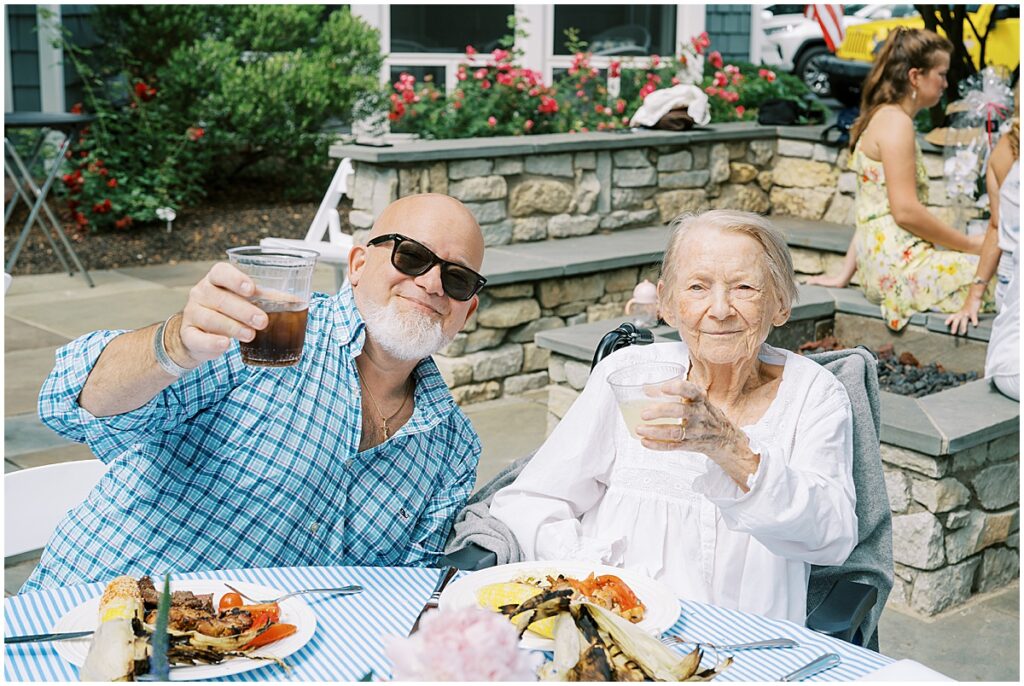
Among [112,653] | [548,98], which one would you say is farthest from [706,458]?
[548,98]

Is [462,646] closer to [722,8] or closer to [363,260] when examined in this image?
[363,260]

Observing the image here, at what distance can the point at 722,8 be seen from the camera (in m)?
11.8

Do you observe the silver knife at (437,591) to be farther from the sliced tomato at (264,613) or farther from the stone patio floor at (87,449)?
the stone patio floor at (87,449)

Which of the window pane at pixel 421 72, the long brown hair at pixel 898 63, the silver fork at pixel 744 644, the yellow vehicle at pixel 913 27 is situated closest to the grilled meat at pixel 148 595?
the silver fork at pixel 744 644

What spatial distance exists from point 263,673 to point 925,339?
14.0 feet

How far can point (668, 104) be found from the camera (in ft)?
23.8

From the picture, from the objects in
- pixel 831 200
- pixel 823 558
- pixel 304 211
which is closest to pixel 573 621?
pixel 823 558

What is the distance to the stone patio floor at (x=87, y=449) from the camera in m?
3.43

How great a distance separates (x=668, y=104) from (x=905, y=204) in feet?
7.62

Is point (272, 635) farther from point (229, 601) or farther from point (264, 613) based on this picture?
point (229, 601)

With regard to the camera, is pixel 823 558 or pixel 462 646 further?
pixel 823 558

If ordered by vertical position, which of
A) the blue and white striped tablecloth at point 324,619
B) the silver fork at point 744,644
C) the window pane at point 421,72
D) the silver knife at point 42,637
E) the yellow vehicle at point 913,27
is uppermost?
the yellow vehicle at point 913,27

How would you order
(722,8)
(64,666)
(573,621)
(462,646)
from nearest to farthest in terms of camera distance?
(462,646) → (573,621) → (64,666) → (722,8)

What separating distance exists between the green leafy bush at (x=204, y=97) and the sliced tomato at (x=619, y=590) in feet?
24.8
